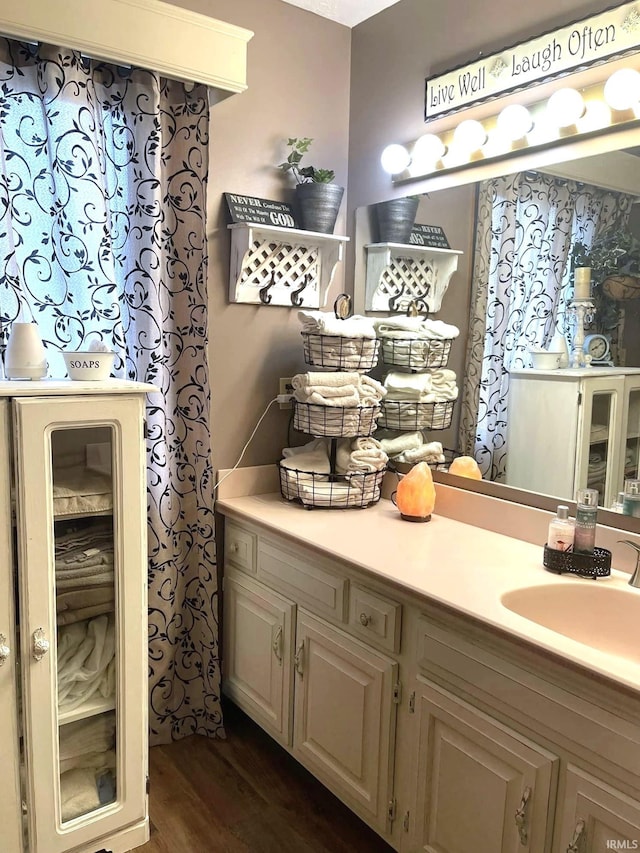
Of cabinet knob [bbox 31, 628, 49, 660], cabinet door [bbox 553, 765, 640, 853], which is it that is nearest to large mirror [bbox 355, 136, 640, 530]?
cabinet door [bbox 553, 765, 640, 853]

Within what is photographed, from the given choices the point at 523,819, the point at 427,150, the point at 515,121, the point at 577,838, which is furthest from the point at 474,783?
the point at 427,150

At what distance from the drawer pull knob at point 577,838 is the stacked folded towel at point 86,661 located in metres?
1.15

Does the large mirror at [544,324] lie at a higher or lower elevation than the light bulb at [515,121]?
lower

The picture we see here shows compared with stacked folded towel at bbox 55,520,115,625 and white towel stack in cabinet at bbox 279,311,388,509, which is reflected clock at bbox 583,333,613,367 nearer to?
white towel stack in cabinet at bbox 279,311,388,509

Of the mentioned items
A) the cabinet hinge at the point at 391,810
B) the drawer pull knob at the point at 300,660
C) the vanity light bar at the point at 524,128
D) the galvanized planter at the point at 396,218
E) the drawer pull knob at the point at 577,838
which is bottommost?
the cabinet hinge at the point at 391,810

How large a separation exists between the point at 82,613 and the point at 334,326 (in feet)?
3.79

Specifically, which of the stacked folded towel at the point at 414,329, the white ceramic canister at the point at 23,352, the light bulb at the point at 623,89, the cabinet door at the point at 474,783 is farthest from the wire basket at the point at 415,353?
the white ceramic canister at the point at 23,352

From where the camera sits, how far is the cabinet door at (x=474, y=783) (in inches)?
50.9

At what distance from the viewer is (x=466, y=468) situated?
7.00ft

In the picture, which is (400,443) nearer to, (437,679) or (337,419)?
(337,419)

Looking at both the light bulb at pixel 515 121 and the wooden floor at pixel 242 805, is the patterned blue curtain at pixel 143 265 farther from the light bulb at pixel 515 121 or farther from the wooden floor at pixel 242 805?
the light bulb at pixel 515 121

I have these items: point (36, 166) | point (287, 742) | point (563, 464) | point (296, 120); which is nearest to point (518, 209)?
point (563, 464)

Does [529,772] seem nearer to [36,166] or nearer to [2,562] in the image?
[2,562]

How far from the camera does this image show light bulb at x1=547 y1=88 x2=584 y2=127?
1.74m
